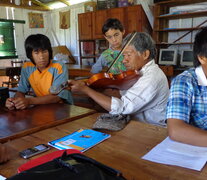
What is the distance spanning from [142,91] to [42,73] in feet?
3.54

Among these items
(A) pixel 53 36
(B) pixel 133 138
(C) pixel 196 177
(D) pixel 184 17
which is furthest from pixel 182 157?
(A) pixel 53 36

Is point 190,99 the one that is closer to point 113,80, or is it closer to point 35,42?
point 113,80

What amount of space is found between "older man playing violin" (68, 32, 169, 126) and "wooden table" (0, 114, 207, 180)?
16 centimetres

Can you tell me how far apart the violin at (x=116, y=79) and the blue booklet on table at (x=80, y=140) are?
0.59 metres

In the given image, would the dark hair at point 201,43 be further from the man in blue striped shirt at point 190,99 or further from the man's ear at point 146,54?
the man's ear at point 146,54

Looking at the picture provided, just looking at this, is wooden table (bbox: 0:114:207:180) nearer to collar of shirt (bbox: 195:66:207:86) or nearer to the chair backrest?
collar of shirt (bbox: 195:66:207:86)

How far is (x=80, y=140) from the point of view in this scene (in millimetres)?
1061

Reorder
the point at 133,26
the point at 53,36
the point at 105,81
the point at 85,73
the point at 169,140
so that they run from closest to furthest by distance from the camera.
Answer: the point at 169,140 → the point at 105,81 → the point at 85,73 → the point at 133,26 → the point at 53,36

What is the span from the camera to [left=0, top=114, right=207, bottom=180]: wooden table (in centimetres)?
77

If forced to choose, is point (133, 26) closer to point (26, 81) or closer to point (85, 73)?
point (85, 73)

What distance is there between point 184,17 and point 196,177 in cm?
502

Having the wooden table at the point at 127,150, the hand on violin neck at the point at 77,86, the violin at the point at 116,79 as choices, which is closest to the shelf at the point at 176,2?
the violin at the point at 116,79

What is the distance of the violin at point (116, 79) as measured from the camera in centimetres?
158

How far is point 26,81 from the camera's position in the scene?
2.18 m
